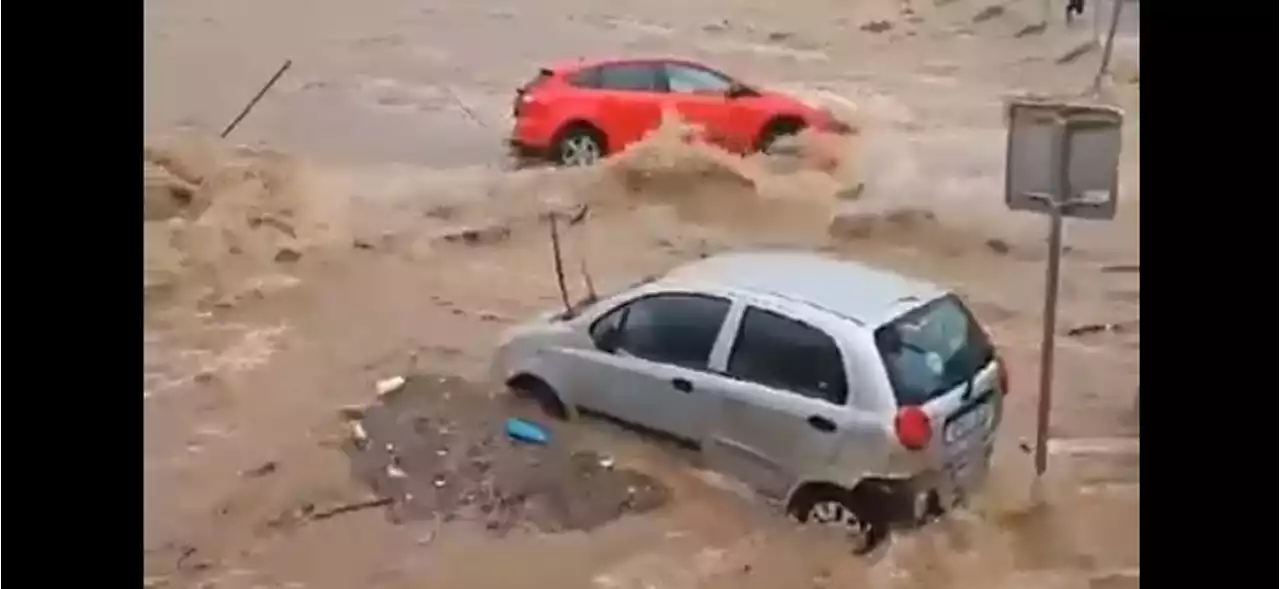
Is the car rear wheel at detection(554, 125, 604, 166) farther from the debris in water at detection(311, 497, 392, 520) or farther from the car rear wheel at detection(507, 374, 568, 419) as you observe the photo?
the debris in water at detection(311, 497, 392, 520)

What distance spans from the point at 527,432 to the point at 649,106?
1.08ft

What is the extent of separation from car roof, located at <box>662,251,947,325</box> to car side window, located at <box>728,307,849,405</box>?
3cm

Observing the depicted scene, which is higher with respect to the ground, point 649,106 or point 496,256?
point 649,106

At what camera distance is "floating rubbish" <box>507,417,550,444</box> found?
133 centimetres

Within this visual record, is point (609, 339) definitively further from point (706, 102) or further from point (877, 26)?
point (877, 26)

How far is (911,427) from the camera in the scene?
A: 4.17 feet

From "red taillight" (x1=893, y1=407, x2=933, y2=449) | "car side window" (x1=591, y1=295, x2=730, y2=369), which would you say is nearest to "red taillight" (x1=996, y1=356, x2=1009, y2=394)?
"red taillight" (x1=893, y1=407, x2=933, y2=449)

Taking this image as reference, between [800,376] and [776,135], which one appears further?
[776,135]

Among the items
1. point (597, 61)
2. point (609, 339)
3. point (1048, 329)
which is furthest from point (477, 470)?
point (1048, 329)

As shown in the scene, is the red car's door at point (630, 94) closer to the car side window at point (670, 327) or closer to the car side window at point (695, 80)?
the car side window at point (695, 80)

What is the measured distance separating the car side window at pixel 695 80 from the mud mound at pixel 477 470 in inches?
13.4

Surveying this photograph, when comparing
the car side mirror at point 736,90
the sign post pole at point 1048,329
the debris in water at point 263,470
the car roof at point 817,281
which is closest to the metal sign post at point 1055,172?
the sign post pole at point 1048,329
